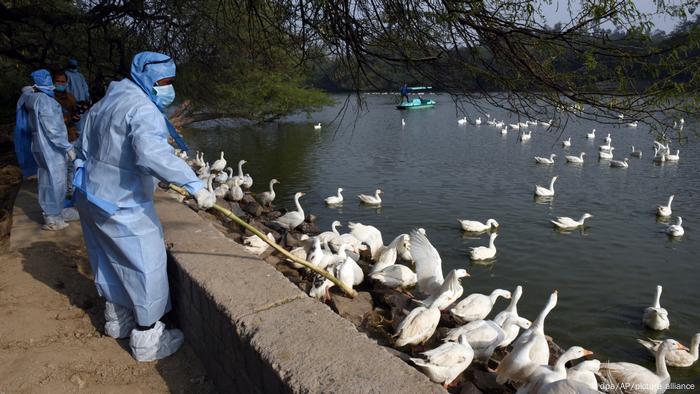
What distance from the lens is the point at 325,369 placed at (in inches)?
91.7

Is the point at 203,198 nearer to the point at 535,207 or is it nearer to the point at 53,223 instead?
the point at 53,223

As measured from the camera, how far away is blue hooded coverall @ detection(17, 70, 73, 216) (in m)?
5.73

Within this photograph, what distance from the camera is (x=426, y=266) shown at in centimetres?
653

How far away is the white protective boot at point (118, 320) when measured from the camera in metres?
3.46

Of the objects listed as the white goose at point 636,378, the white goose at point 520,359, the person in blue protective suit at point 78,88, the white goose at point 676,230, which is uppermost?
the person in blue protective suit at point 78,88

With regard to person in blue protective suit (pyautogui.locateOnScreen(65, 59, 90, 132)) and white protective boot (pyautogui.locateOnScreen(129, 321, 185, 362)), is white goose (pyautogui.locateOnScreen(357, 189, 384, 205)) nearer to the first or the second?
person in blue protective suit (pyautogui.locateOnScreen(65, 59, 90, 132))

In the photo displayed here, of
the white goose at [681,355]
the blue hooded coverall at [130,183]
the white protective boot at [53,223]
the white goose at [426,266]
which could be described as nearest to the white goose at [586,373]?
the white goose at [681,355]

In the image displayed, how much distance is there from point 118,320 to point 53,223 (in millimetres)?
2889

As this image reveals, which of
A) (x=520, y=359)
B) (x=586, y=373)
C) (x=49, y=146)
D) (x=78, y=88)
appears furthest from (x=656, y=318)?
(x=78, y=88)

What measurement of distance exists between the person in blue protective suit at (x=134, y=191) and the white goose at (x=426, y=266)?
3754 mm

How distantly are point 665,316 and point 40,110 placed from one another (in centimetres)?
838

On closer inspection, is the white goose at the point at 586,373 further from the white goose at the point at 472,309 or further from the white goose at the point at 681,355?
the white goose at the point at 681,355

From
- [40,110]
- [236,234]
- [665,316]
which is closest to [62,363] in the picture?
[40,110]

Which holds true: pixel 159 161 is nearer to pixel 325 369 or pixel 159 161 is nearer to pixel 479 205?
pixel 325 369
